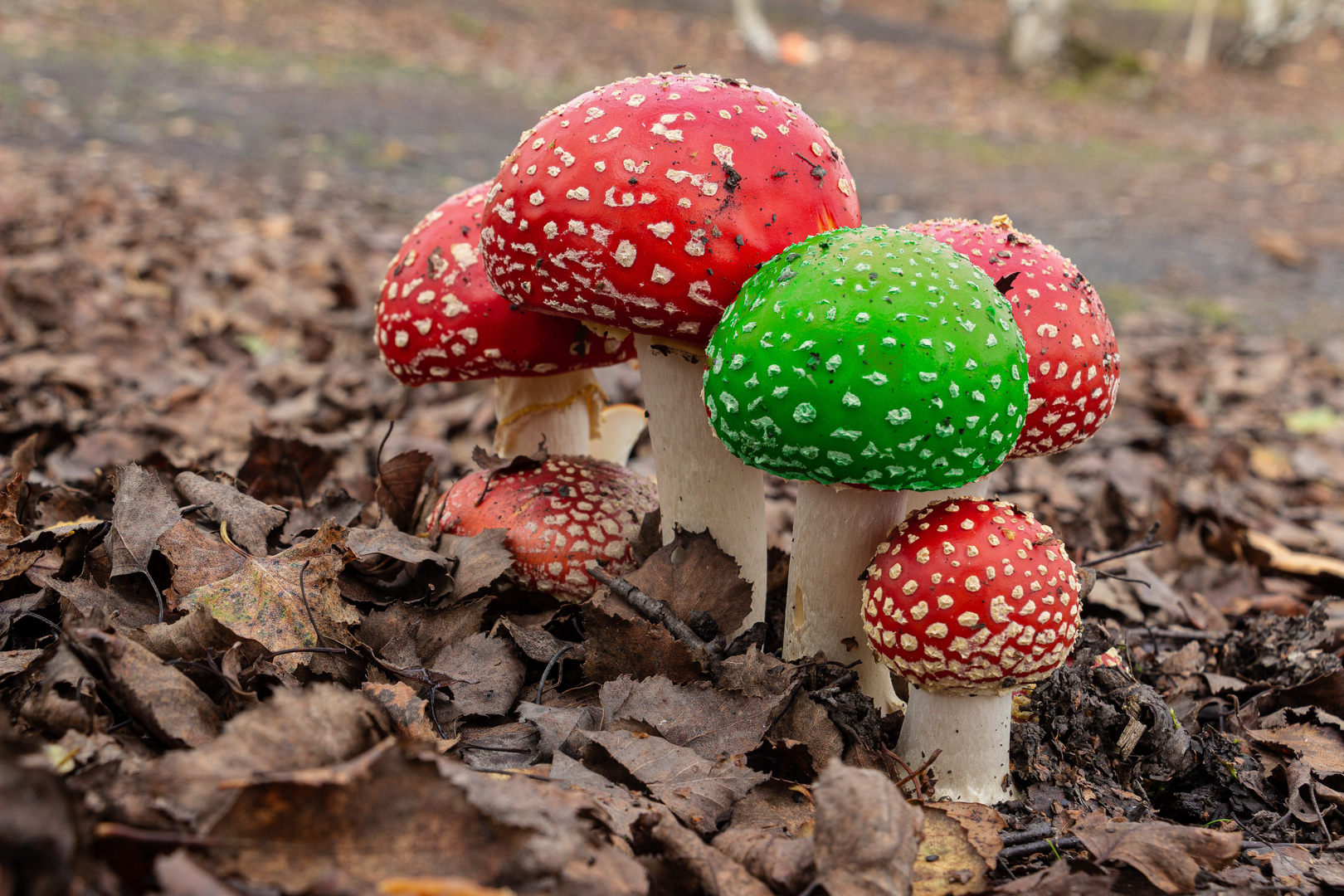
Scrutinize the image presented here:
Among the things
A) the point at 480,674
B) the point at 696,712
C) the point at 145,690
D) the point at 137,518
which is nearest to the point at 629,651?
the point at 696,712

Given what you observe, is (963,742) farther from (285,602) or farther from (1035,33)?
(1035,33)

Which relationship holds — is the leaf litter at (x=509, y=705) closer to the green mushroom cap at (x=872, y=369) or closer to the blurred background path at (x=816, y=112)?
the green mushroom cap at (x=872, y=369)

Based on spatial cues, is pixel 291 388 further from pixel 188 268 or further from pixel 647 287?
pixel 647 287

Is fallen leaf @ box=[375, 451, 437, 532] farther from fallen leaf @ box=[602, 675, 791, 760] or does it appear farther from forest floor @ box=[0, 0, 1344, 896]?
fallen leaf @ box=[602, 675, 791, 760]

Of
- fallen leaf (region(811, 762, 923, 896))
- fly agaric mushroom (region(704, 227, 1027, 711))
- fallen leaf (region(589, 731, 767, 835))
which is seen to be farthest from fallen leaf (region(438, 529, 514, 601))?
fallen leaf (region(811, 762, 923, 896))

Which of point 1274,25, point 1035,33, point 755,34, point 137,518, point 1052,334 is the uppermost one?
point 1274,25

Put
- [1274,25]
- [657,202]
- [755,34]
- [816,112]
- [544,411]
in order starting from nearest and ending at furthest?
[657,202]
[544,411]
[816,112]
[755,34]
[1274,25]
